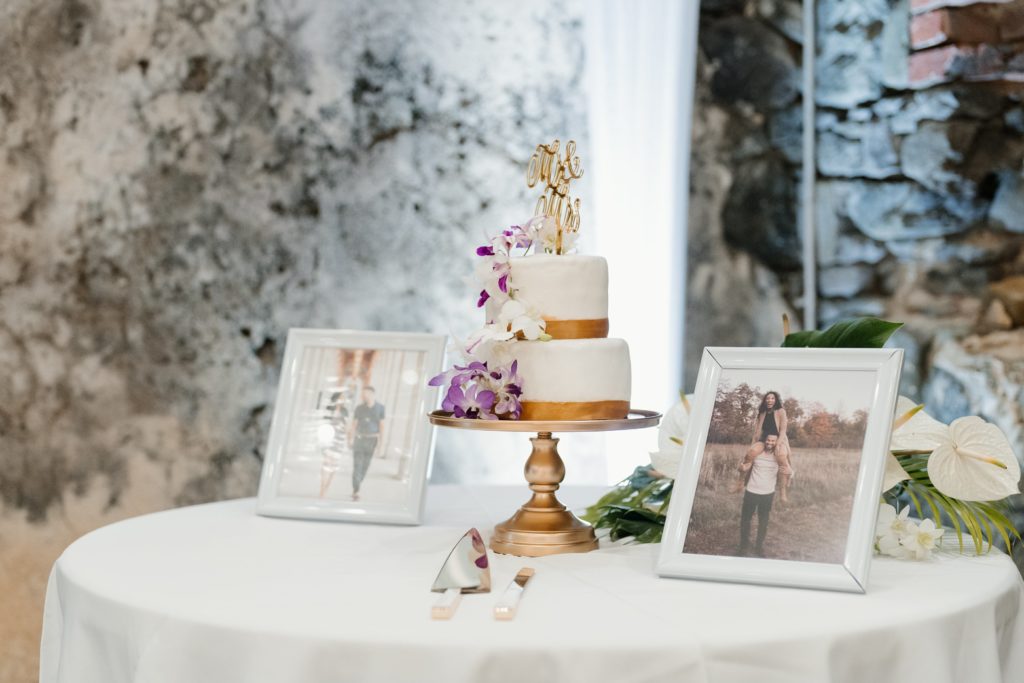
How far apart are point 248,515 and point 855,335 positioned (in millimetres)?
961

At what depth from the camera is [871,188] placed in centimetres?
258

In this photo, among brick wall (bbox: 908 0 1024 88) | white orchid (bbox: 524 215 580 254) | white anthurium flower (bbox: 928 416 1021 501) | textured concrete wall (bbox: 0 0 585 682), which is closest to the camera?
white anthurium flower (bbox: 928 416 1021 501)

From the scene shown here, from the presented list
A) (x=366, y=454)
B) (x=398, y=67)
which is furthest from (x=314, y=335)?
(x=398, y=67)

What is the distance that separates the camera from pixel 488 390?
1.29 m

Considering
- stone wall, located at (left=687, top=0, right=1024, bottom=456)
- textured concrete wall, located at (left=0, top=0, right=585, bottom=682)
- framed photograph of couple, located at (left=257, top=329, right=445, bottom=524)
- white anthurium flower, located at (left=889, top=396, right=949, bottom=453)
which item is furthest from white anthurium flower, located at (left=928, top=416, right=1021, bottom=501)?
textured concrete wall, located at (left=0, top=0, right=585, bottom=682)

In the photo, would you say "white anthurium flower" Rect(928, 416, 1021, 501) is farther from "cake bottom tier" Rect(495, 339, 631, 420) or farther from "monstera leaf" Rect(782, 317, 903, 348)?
"cake bottom tier" Rect(495, 339, 631, 420)

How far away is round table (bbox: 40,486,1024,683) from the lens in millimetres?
927

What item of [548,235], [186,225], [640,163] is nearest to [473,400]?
[548,235]

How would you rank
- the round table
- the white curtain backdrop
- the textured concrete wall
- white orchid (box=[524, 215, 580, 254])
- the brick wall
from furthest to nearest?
the white curtain backdrop → the textured concrete wall → the brick wall → white orchid (box=[524, 215, 580, 254]) → the round table

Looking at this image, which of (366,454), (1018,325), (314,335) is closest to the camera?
(366,454)

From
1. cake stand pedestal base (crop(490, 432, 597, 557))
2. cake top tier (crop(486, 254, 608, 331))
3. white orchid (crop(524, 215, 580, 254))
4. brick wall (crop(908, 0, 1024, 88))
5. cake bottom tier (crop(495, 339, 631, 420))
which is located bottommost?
cake stand pedestal base (crop(490, 432, 597, 557))

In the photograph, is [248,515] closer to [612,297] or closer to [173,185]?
[173,185]

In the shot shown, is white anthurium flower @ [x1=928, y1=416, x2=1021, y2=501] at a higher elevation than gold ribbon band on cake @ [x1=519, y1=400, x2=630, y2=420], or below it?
below

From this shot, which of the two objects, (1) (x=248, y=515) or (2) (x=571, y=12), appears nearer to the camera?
(1) (x=248, y=515)
